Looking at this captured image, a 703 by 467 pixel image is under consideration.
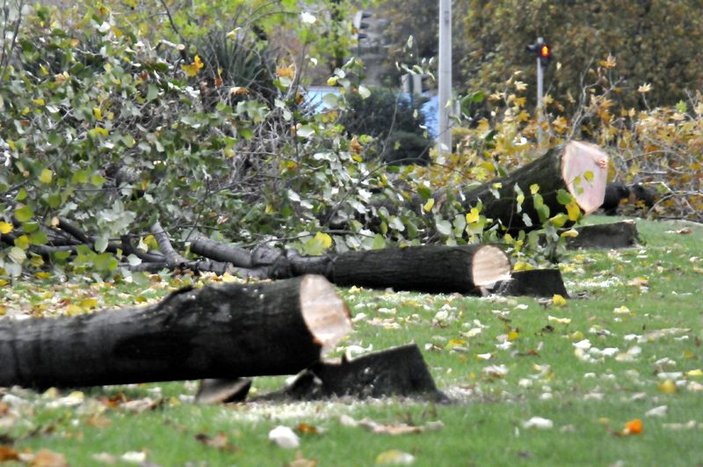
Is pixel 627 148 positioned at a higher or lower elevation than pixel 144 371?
lower

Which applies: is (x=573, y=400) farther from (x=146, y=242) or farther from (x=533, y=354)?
(x=146, y=242)

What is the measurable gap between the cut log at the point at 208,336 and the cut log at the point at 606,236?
31.7ft

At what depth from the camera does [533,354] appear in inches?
279

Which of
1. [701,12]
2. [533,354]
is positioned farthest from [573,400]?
[701,12]

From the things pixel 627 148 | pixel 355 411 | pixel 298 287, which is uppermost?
pixel 298 287

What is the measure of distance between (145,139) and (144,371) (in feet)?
17.0

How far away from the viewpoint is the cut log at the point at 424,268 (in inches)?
400

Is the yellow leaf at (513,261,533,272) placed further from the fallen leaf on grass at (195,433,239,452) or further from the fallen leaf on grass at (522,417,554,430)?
the fallen leaf on grass at (195,433,239,452)

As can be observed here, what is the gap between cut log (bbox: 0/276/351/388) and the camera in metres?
5.29

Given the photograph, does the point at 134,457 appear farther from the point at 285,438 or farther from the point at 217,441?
the point at 285,438

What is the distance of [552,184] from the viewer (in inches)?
481

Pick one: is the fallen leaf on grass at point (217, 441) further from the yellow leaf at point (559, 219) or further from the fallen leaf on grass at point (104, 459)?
the yellow leaf at point (559, 219)

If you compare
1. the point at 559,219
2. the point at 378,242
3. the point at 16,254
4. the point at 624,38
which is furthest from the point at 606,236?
the point at 624,38

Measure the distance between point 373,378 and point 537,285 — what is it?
4.68m
